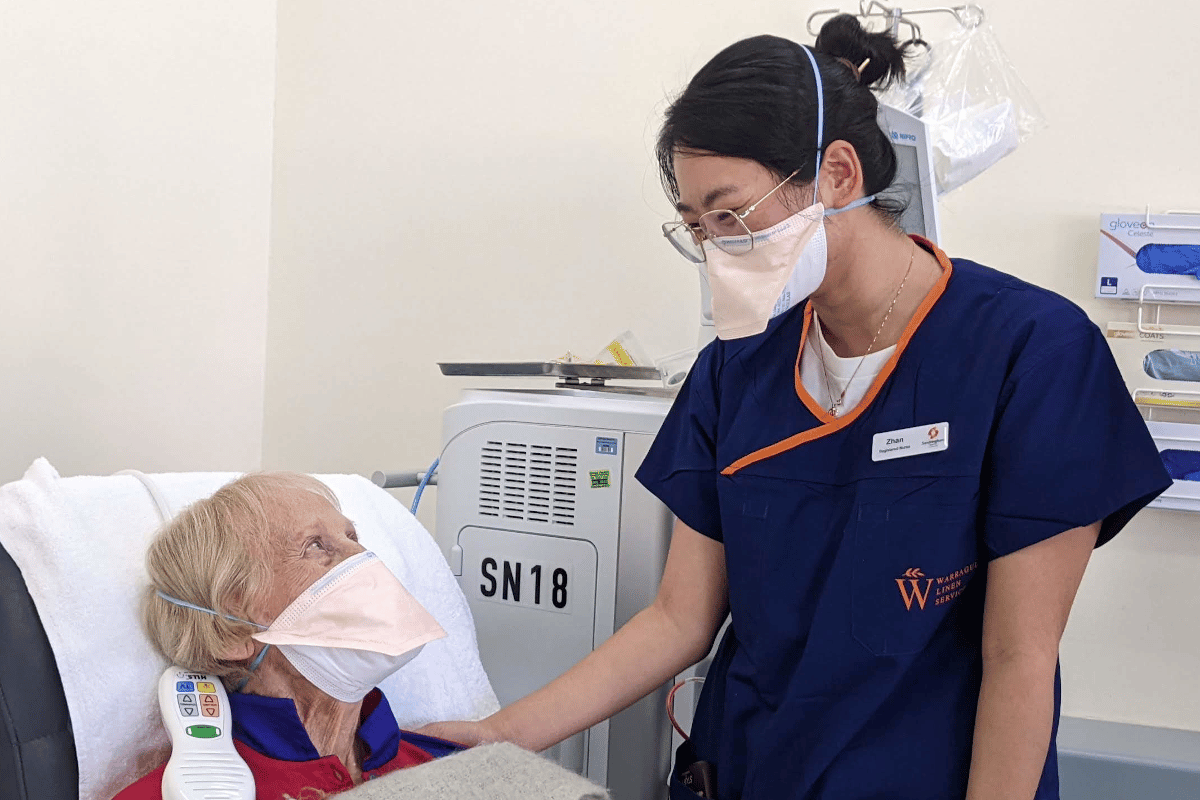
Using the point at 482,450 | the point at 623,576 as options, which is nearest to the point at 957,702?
the point at 623,576

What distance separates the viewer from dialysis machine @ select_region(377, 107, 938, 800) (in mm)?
1479

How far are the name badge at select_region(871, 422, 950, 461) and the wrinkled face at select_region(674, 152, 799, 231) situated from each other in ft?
0.86

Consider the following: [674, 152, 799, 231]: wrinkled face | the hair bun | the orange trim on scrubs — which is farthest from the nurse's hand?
the hair bun

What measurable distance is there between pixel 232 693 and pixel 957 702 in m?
0.78

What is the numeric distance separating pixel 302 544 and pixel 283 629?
0.11 m

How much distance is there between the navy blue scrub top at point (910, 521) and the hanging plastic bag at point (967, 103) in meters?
0.56

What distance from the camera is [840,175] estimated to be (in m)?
1.14

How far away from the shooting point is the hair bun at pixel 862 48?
3.87 feet

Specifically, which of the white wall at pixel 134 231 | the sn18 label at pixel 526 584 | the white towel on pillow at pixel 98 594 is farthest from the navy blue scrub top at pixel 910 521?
the white wall at pixel 134 231

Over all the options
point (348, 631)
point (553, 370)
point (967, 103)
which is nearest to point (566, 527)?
point (553, 370)

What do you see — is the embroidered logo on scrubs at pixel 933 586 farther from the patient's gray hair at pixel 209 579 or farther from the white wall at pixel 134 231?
the white wall at pixel 134 231

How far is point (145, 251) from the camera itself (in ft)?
6.59

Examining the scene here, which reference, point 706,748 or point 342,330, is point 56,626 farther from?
point 342,330

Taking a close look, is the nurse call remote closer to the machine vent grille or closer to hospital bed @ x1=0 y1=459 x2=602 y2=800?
hospital bed @ x1=0 y1=459 x2=602 y2=800
